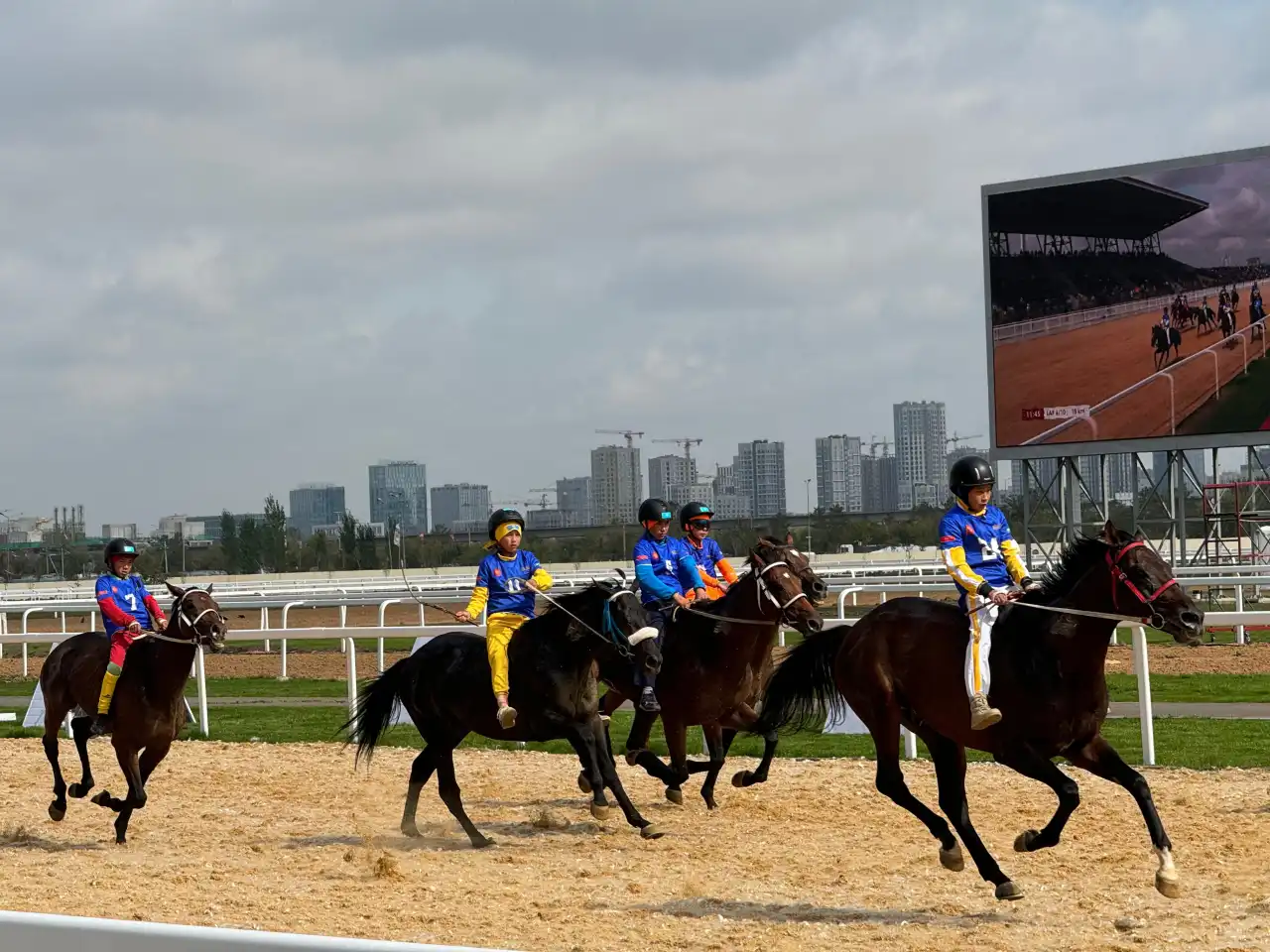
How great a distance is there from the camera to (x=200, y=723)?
1433cm

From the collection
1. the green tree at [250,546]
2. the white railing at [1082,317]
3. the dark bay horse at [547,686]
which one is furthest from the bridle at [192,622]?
the green tree at [250,546]

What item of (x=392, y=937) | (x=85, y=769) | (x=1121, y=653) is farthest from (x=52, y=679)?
(x=1121, y=653)

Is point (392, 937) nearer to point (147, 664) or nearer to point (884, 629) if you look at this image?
point (884, 629)

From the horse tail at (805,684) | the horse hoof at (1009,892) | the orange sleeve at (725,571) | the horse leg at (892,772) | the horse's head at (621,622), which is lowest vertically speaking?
the horse hoof at (1009,892)

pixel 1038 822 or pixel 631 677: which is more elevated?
pixel 631 677

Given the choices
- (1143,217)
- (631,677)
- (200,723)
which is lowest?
(200,723)

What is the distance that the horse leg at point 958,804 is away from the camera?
6.46 meters

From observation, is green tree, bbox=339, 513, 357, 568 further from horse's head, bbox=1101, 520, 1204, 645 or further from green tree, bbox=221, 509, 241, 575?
horse's head, bbox=1101, 520, 1204, 645

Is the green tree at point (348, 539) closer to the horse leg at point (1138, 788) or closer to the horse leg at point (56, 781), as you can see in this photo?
the horse leg at point (56, 781)

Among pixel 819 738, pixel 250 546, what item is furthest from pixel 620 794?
pixel 250 546

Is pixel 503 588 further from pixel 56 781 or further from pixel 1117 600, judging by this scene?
pixel 1117 600

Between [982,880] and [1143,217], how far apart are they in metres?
18.8

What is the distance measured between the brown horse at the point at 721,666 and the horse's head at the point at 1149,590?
2523 millimetres

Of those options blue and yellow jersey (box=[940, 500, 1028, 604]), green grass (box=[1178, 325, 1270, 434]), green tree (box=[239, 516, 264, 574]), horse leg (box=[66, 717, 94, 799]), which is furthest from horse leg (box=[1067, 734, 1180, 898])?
green tree (box=[239, 516, 264, 574])
